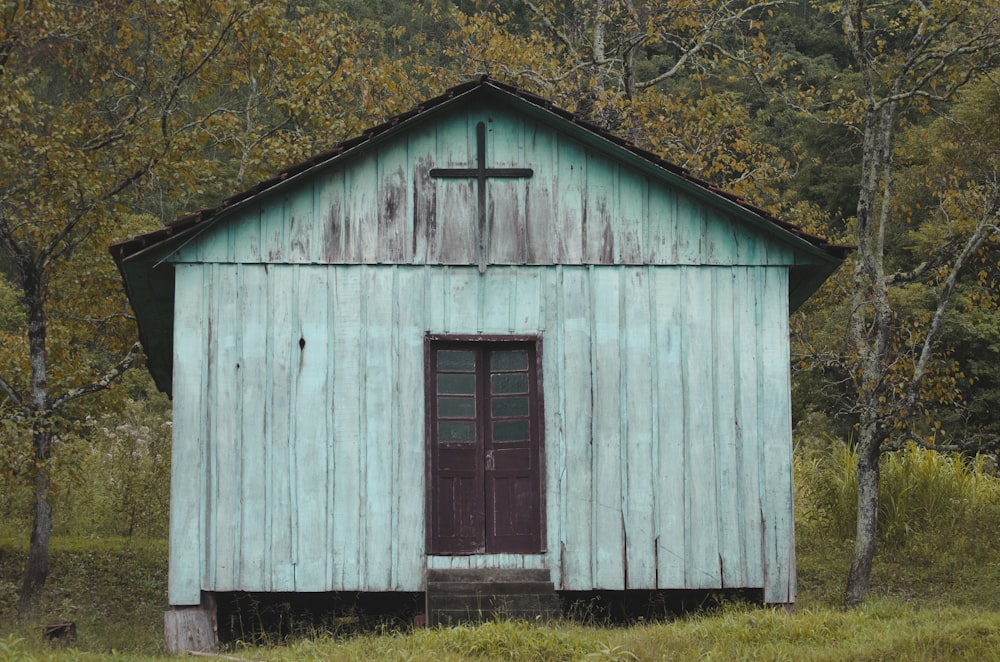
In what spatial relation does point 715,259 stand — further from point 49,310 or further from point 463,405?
point 49,310

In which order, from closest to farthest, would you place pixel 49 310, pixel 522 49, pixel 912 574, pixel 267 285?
pixel 267 285 → pixel 912 574 → pixel 49 310 → pixel 522 49

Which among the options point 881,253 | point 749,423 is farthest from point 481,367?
point 881,253

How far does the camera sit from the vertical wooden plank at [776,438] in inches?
461

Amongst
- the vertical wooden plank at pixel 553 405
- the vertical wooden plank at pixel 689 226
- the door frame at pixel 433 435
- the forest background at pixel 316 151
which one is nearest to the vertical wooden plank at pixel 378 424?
the door frame at pixel 433 435

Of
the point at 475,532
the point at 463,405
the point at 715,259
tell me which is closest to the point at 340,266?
the point at 463,405

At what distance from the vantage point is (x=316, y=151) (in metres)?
19.1

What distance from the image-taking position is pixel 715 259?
1200cm

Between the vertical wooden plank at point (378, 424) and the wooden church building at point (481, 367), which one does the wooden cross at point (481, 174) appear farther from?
the vertical wooden plank at point (378, 424)

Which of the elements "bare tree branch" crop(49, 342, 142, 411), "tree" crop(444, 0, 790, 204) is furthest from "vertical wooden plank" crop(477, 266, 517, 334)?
"tree" crop(444, 0, 790, 204)

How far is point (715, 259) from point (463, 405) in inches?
113

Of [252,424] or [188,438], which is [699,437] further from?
[188,438]

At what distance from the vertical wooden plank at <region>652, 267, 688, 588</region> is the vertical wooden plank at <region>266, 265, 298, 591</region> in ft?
11.6

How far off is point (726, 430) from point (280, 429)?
4.30m

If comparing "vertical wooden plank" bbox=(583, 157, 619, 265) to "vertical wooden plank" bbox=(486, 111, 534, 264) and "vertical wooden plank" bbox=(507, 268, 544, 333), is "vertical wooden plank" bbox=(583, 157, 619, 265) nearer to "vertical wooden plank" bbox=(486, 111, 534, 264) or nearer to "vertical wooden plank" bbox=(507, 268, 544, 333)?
"vertical wooden plank" bbox=(507, 268, 544, 333)
